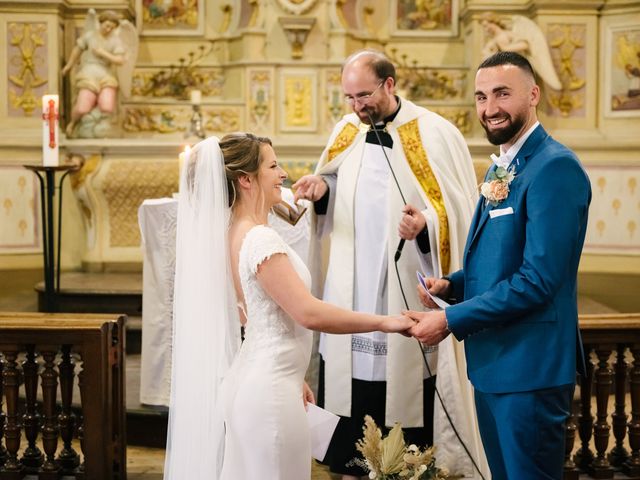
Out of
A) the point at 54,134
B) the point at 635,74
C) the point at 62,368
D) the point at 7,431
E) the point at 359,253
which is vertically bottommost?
the point at 7,431

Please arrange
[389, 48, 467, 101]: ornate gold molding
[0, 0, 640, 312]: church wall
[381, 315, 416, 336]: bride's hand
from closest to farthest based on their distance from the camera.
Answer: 1. [381, 315, 416, 336]: bride's hand
2. [0, 0, 640, 312]: church wall
3. [389, 48, 467, 101]: ornate gold molding

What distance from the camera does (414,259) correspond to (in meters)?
3.97

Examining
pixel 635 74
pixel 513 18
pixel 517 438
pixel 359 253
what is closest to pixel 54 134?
pixel 359 253

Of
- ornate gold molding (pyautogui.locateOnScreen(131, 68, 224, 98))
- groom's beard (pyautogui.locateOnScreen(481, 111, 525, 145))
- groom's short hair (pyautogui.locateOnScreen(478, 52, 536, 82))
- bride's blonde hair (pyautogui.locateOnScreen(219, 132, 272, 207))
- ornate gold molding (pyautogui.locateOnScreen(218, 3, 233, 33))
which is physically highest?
ornate gold molding (pyautogui.locateOnScreen(218, 3, 233, 33))

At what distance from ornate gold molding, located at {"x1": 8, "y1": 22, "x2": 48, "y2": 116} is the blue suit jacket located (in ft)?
19.3

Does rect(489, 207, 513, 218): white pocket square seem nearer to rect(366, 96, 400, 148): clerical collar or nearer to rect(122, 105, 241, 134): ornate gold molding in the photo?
rect(366, 96, 400, 148): clerical collar

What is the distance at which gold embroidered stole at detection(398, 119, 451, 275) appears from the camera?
12.7 feet

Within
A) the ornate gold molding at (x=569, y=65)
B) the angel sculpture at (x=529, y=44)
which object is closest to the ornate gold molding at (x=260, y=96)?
the angel sculpture at (x=529, y=44)

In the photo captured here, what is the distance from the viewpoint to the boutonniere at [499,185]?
8.82ft

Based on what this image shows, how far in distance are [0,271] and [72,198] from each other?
833 millimetres

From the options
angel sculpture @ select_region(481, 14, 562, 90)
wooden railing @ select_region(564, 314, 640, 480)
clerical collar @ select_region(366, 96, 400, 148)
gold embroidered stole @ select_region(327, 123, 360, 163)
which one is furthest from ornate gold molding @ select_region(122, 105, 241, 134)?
wooden railing @ select_region(564, 314, 640, 480)

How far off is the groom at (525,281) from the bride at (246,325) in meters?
0.34

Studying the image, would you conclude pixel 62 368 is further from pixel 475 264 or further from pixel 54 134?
pixel 475 264

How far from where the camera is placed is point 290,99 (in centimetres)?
797
